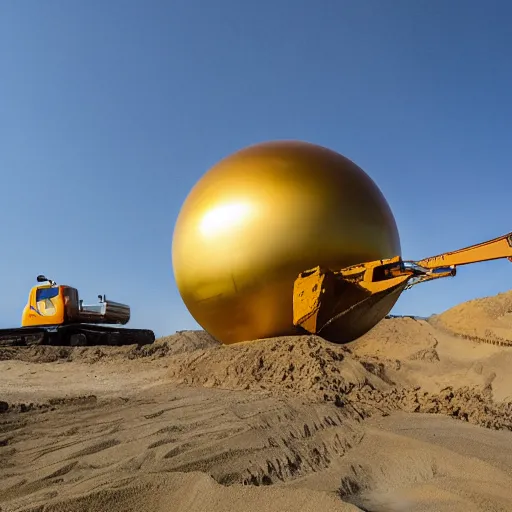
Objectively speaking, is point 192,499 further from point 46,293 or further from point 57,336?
point 46,293

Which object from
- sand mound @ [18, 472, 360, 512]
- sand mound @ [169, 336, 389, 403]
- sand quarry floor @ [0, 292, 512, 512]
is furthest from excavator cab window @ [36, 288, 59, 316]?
sand mound @ [18, 472, 360, 512]

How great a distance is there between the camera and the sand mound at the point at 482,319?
15.1 m

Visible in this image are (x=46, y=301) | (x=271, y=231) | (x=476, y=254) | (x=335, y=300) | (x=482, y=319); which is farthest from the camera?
(x=46, y=301)

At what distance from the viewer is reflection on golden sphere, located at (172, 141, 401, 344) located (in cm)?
836

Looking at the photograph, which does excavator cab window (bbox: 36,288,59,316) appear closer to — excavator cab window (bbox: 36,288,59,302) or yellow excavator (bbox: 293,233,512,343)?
excavator cab window (bbox: 36,288,59,302)

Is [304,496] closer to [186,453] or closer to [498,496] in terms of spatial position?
[186,453]

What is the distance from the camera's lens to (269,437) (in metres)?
→ 4.55

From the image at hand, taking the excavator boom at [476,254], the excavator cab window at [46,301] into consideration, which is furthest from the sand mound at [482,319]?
the excavator cab window at [46,301]

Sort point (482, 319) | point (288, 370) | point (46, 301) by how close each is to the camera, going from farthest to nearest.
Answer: point (46, 301), point (482, 319), point (288, 370)

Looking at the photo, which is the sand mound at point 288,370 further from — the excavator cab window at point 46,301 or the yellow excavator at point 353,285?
the excavator cab window at point 46,301

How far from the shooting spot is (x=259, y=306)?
8.67m

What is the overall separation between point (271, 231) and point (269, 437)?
442 centimetres

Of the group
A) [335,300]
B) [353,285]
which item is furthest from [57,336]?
[353,285]

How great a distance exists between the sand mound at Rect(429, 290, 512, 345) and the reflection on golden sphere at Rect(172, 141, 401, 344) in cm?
788
